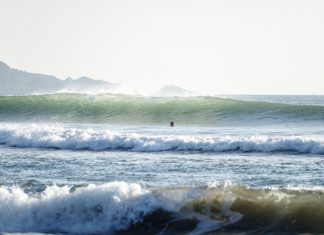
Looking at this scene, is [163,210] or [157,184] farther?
[157,184]

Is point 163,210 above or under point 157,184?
under

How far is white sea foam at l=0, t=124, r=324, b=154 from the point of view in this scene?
2366cm

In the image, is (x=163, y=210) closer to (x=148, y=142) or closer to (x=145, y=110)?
(x=148, y=142)

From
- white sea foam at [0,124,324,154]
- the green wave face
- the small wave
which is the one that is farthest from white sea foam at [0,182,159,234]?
the green wave face

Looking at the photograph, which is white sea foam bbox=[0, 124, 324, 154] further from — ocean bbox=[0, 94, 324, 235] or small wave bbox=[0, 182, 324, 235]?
small wave bbox=[0, 182, 324, 235]

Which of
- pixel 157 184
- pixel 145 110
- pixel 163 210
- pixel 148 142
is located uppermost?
pixel 145 110

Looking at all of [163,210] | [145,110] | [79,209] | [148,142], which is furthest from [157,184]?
[145,110]

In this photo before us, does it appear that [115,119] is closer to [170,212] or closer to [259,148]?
[259,148]

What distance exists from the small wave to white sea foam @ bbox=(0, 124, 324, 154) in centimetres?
960

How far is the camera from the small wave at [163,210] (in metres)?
12.8

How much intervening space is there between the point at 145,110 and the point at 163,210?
33216 millimetres

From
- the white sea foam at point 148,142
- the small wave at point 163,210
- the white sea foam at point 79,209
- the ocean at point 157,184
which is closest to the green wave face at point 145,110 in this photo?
the ocean at point 157,184

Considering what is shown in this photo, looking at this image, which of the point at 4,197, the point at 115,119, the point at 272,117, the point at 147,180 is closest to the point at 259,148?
the point at 147,180

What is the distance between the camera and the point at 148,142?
25.6 meters
